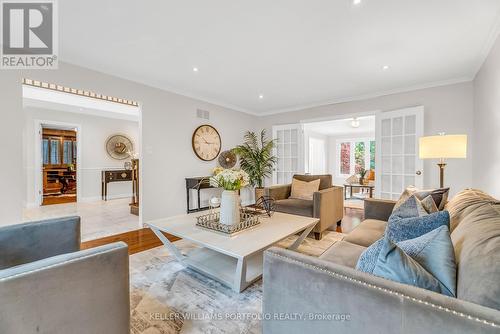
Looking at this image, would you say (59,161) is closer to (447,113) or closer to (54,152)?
(54,152)

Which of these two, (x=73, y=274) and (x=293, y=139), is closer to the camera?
(x=73, y=274)

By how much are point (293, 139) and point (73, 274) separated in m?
4.90

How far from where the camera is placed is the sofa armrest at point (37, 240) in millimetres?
1375

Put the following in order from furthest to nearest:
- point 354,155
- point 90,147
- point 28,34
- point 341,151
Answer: point 341,151, point 354,155, point 90,147, point 28,34

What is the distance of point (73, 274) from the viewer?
99 centimetres

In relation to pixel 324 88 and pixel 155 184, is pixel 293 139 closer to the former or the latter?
pixel 324 88

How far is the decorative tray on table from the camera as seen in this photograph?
1.99 meters

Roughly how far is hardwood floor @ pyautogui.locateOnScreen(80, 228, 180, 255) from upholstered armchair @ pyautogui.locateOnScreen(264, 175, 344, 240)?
1673 mm

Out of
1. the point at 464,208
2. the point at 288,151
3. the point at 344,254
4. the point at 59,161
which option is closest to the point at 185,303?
the point at 344,254

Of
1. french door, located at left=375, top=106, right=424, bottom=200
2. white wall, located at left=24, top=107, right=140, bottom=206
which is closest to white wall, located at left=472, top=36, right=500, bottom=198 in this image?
french door, located at left=375, top=106, right=424, bottom=200

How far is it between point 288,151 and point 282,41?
325 centimetres

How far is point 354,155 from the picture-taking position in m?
8.77

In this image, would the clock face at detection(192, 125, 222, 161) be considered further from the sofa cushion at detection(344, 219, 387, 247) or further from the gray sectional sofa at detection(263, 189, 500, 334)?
the gray sectional sofa at detection(263, 189, 500, 334)

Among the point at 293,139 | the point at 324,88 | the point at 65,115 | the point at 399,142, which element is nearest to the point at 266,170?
the point at 293,139
